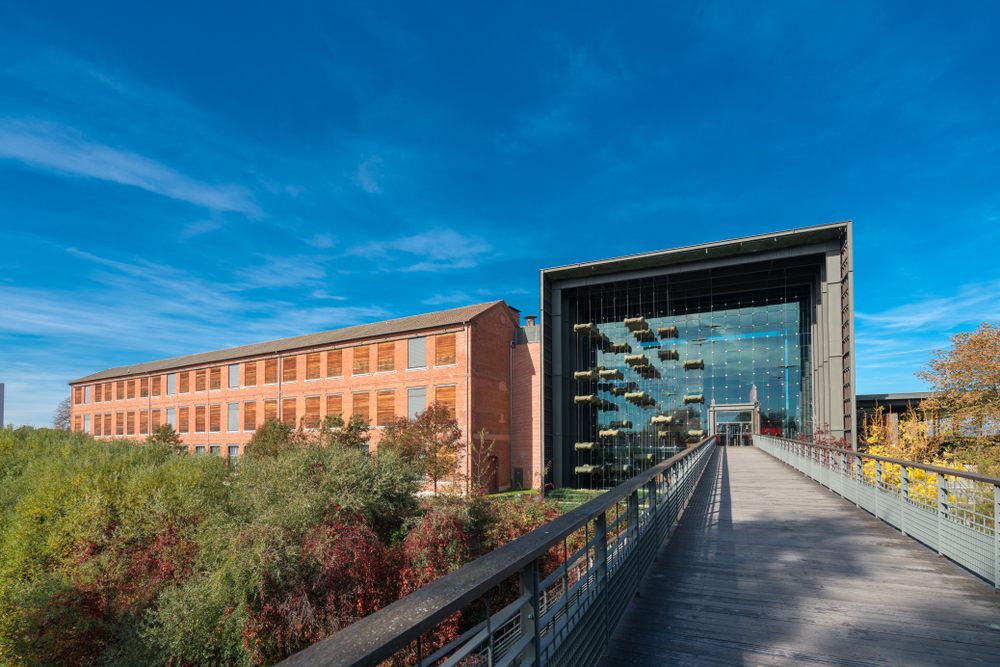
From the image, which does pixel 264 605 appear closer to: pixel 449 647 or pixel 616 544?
pixel 616 544

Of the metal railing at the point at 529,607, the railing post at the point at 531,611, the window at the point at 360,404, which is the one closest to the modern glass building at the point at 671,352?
the window at the point at 360,404

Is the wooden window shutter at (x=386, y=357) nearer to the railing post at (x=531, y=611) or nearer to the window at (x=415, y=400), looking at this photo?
the window at (x=415, y=400)

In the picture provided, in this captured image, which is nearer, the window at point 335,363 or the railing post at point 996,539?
the railing post at point 996,539

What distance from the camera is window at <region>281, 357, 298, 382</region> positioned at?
125 ft

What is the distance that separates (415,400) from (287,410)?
11.9 metres

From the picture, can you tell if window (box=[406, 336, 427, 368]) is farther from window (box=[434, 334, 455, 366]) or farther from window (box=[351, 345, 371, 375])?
window (box=[351, 345, 371, 375])

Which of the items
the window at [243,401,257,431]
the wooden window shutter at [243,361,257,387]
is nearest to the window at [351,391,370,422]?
the window at [243,401,257,431]

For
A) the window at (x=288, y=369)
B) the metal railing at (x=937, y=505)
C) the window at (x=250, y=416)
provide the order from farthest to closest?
the window at (x=250, y=416) < the window at (x=288, y=369) < the metal railing at (x=937, y=505)

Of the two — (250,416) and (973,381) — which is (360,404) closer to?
(250,416)

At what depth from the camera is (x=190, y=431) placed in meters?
44.8

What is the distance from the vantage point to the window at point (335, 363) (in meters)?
35.5

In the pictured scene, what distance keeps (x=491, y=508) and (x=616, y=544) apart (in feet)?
47.5

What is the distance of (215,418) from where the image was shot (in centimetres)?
4294

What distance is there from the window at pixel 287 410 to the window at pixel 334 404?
11.3ft
